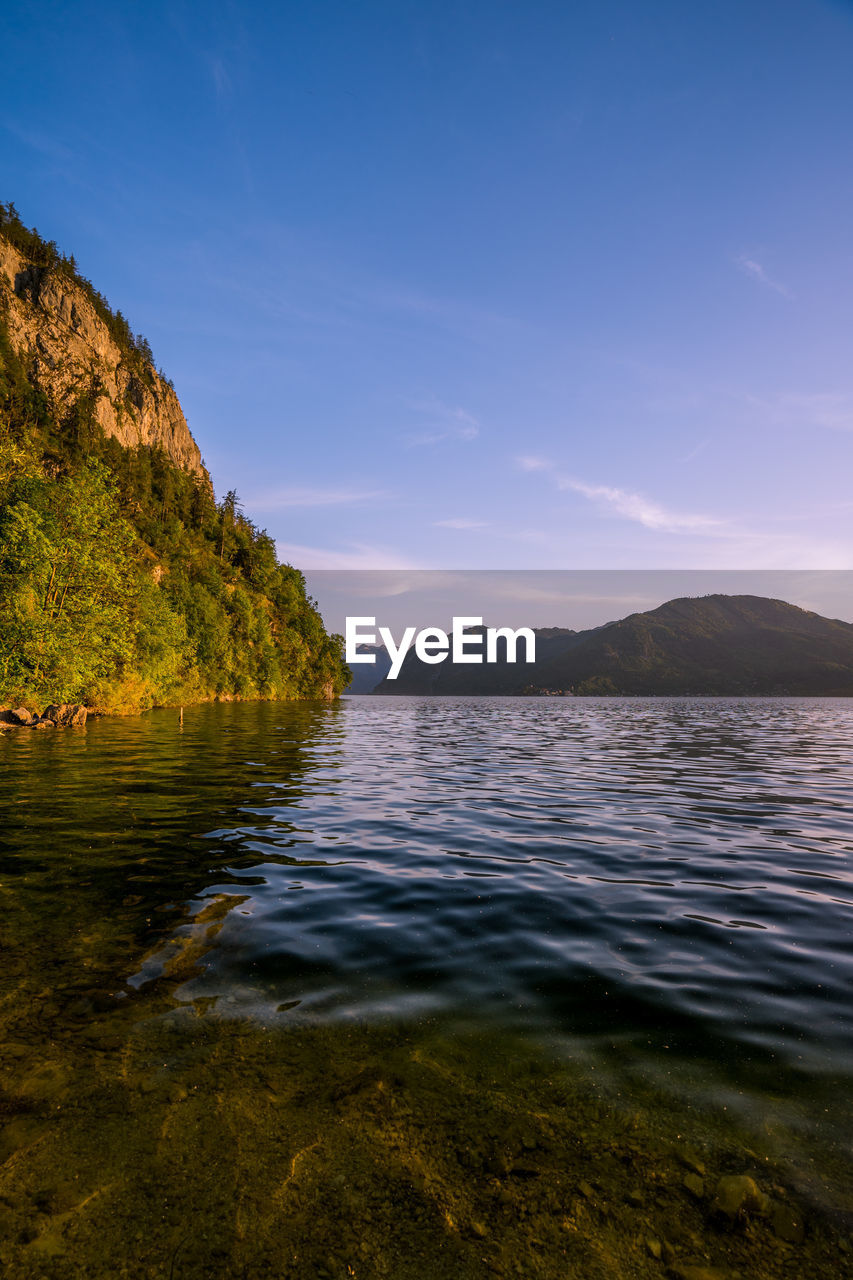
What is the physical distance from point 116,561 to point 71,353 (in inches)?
3706

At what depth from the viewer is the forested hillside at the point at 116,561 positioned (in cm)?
3494

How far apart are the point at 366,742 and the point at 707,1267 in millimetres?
33352

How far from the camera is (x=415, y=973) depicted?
650 centimetres

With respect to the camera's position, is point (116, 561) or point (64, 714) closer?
point (64, 714)

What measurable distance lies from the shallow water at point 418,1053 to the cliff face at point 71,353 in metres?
113

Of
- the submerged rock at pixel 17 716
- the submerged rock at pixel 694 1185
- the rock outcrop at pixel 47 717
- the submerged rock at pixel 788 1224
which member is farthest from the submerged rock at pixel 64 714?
the submerged rock at pixel 788 1224

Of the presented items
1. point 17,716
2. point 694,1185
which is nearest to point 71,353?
point 17,716

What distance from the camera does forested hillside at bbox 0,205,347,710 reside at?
34.9m

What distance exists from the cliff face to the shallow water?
113 meters

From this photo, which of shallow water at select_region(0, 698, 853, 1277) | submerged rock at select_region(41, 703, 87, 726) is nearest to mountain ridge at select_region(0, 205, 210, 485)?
submerged rock at select_region(41, 703, 87, 726)

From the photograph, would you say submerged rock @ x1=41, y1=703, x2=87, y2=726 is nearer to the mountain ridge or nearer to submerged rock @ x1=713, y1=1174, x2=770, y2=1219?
submerged rock @ x1=713, y1=1174, x2=770, y2=1219

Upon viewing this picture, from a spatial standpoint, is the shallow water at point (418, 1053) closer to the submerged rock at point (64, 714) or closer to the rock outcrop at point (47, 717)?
Result: the rock outcrop at point (47, 717)

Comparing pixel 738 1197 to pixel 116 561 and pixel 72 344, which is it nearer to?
pixel 116 561

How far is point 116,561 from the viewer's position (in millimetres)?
41344
